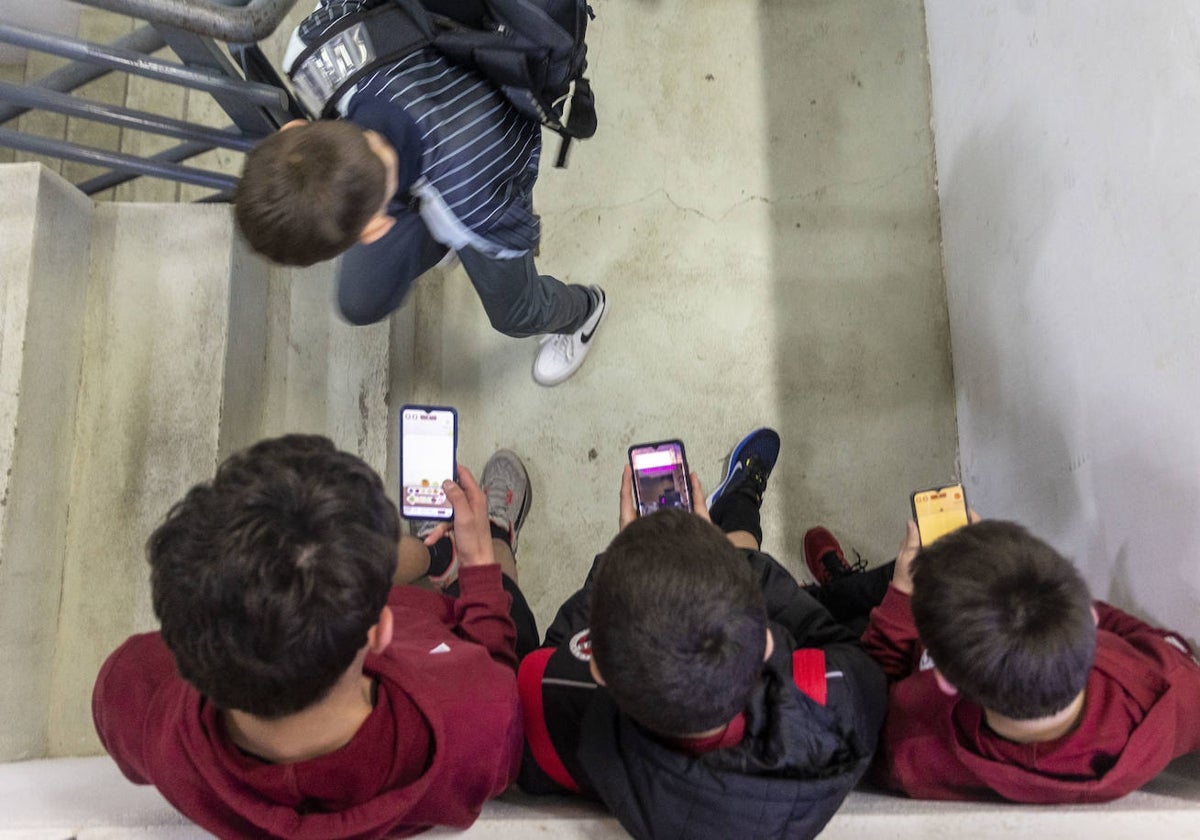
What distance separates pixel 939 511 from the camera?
1.59 meters

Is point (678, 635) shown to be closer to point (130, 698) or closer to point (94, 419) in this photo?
point (130, 698)

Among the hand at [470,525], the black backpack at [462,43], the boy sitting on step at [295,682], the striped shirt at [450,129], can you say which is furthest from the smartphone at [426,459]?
the black backpack at [462,43]

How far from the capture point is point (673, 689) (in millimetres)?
981

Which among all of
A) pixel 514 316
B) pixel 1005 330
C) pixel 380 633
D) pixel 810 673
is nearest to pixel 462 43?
pixel 514 316

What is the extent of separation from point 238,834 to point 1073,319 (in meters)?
1.73

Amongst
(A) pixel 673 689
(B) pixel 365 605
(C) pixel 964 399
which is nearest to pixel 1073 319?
(C) pixel 964 399

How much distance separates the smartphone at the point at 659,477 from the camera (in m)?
1.74

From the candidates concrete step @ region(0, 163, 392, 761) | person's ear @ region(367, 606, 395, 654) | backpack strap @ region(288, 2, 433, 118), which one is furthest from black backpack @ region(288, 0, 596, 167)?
person's ear @ region(367, 606, 395, 654)

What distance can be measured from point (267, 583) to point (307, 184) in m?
0.68

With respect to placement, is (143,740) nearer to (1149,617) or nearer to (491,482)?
(491,482)

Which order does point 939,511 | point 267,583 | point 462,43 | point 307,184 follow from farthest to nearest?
point 939,511, point 462,43, point 307,184, point 267,583

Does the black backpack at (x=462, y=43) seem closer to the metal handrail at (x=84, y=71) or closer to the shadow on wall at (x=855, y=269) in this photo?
the metal handrail at (x=84, y=71)

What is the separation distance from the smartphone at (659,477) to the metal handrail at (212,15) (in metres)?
1.08

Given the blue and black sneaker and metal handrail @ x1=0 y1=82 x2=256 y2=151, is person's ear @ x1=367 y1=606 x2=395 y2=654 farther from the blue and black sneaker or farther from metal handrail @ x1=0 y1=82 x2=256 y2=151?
the blue and black sneaker
